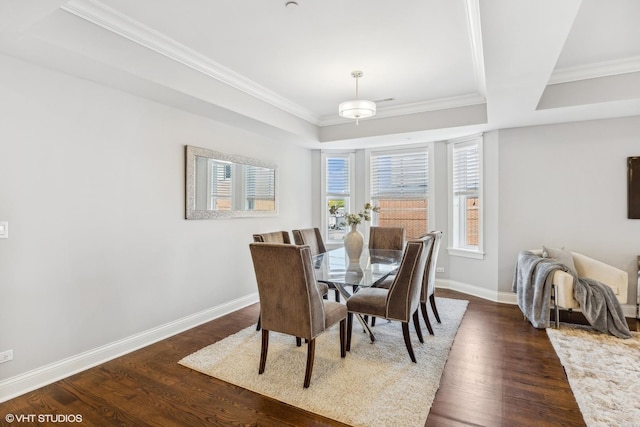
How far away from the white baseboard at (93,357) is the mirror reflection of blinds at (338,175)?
2949mm

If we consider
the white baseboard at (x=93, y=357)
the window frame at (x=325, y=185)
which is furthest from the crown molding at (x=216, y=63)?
the white baseboard at (x=93, y=357)

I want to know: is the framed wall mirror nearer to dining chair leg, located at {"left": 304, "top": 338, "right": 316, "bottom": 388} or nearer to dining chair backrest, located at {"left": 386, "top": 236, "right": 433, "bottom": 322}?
dining chair leg, located at {"left": 304, "top": 338, "right": 316, "bottom": 388}

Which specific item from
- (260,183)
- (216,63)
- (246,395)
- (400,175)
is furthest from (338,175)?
(246,395)

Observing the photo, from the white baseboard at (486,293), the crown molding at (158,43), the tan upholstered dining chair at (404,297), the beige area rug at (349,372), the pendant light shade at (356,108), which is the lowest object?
the beige area rug at (349,372)

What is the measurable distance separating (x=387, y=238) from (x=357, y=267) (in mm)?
1414

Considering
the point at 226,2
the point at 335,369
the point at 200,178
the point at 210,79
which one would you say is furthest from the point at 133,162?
the point at 335,369

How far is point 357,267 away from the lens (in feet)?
10.9

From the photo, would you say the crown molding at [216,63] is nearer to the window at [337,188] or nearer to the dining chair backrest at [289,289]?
the window at [337,188]

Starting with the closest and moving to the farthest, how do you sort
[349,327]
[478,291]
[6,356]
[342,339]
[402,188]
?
1. [6,356]
2. [342,339]
3. [349,327]
4. [478,291]
5. [402,188]

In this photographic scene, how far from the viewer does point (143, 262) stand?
318 centimetres

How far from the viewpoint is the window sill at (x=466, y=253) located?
476 centimetres

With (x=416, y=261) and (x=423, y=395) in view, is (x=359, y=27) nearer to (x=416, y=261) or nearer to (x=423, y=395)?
(x=416, y=261)

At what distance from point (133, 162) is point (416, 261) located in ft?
8.85

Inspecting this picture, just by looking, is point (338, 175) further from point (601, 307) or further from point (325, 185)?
point (601, 307)
